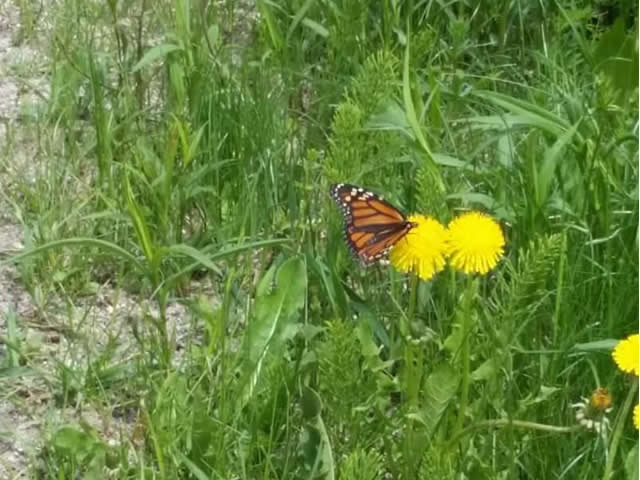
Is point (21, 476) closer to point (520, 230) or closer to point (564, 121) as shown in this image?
point (520, 230)

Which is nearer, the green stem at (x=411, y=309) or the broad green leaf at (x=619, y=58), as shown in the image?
the green stem at (x=411, y=309)

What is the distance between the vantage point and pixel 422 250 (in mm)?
2309

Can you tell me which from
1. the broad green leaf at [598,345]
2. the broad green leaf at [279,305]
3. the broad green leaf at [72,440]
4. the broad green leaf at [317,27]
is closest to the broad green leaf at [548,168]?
the broad green leaf at [598,345]

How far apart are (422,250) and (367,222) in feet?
0.60

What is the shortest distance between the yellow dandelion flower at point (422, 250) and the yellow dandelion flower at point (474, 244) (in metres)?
0.02

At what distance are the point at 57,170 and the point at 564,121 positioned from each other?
1167 mm

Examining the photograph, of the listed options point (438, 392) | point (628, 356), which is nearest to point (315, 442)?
point (438, 392)

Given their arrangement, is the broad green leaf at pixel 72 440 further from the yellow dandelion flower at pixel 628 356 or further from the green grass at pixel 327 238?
the yellow dandelion flower at pixel 628 356

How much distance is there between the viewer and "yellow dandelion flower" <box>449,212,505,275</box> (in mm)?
2270

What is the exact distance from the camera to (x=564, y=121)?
3059 millimetres

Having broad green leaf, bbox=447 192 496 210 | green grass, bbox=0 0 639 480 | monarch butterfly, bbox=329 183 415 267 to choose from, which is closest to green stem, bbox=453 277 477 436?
green grass, bbox=0 0 639 480

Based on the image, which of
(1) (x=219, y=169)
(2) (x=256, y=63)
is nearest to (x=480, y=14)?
(2) (x=256, y=63)

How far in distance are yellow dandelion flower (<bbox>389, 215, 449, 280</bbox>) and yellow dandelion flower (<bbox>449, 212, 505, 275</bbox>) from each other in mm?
22

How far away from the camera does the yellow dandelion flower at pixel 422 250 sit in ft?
7.55
